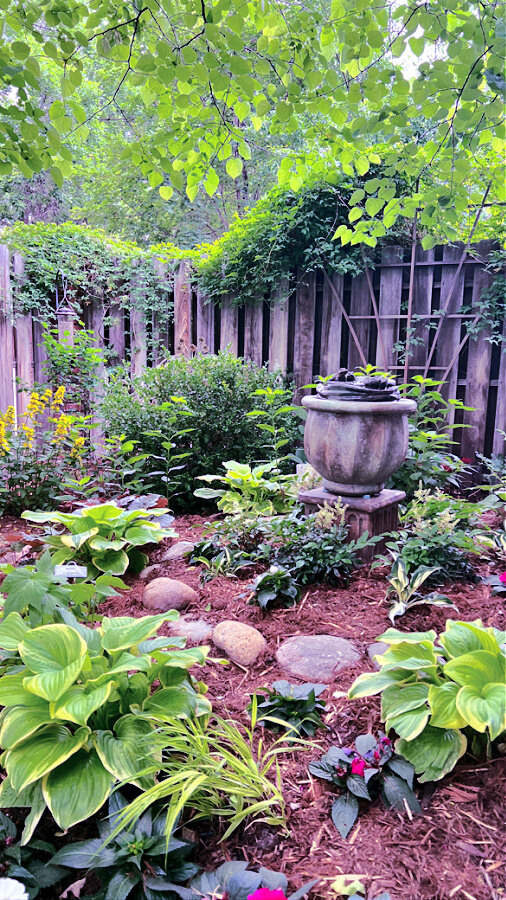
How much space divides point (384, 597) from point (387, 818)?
4.07 ft

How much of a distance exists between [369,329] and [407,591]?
2.94 metres

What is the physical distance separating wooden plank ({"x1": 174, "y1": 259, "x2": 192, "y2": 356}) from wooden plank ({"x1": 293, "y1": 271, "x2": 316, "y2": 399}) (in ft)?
4.29

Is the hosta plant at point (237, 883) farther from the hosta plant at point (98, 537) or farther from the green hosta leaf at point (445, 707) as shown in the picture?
the hosta plant at point (98, 537)

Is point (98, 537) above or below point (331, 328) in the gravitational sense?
below

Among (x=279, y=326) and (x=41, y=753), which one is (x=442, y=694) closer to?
(x=41, y=753)

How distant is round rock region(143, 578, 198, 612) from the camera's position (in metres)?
2.52

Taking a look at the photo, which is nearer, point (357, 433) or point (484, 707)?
point (484, 707)

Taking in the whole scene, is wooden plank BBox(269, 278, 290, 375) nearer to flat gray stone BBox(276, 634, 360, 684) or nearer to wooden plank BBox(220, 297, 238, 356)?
wooden plank BBox(220, 297, 238, 356)

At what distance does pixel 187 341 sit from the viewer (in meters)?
5.88

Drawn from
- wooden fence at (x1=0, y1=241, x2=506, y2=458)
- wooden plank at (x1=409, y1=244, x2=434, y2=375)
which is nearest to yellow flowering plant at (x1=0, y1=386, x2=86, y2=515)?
wooden fence at (x1=0, y1=241, x2=506, y2=458)

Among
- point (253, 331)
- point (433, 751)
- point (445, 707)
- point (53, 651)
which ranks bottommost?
point (433, 751)

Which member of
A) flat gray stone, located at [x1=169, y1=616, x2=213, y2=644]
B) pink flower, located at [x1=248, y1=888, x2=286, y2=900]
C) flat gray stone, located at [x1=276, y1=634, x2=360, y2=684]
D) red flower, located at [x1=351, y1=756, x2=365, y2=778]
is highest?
pink flower, located at [x1=248, y1=888, x2=286, y2=900]

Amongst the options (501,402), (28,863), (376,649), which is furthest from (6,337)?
(28,863)

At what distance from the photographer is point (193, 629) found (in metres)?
2.31
